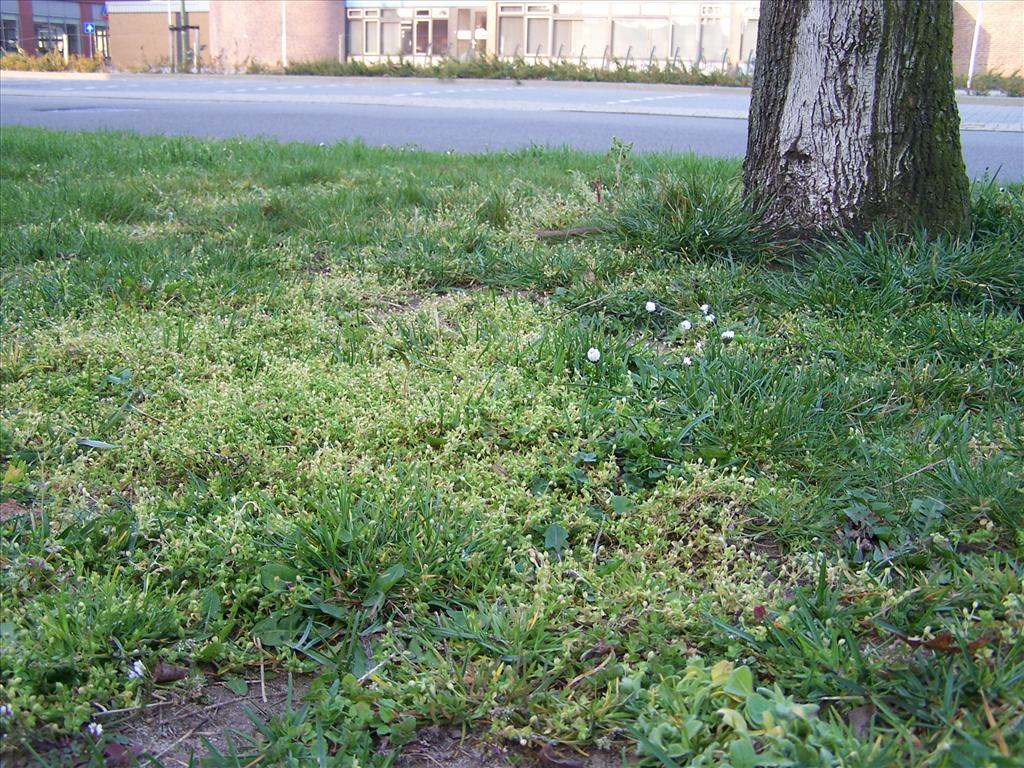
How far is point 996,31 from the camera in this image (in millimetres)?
30250

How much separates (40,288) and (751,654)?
3552 millimetres

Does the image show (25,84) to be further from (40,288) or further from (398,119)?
(40,288)

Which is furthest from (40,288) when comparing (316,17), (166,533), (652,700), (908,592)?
(316,17)

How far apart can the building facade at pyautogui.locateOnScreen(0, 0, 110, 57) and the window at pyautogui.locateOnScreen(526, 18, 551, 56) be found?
26.9m

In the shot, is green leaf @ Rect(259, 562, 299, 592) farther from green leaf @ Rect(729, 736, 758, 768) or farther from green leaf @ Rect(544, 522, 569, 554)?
green leaf @ Rect(729, 736, 758, 768)

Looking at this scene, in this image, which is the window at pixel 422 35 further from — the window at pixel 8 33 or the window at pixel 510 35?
the window at pixel 8 33

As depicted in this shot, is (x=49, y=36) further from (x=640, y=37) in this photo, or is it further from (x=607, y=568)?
(x=607, y=568)

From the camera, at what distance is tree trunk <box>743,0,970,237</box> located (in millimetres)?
4125

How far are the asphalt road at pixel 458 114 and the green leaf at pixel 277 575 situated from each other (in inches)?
256

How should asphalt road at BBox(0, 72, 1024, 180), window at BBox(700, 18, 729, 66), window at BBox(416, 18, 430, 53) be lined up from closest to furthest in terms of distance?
asphalt road at BBox(0, 72, 1024, 180) → window at BBox(700, 18, 729, 66) → window at BBox(416, 18, 430, 53)

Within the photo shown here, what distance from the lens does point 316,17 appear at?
130 ft

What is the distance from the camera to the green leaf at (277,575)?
2.35 meters

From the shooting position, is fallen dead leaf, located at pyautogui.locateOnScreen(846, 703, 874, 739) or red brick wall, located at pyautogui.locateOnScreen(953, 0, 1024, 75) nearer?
fallen dead leaf, located at pyautogui.locateOnScreen(846, 703, 874, 739)

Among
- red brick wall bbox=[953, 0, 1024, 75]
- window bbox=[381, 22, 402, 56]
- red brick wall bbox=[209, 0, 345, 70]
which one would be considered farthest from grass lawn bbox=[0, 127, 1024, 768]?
window bbox=[381, 22, 402, 56]
